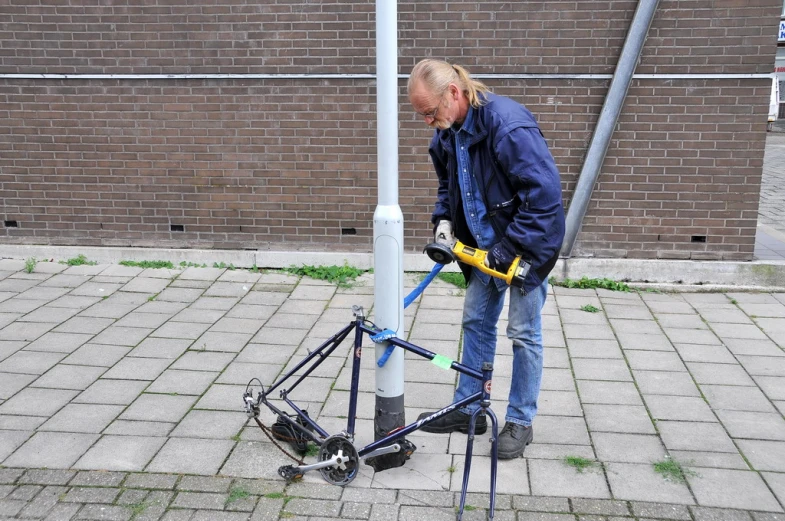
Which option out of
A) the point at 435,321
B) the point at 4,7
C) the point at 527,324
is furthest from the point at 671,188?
the point at 4,7

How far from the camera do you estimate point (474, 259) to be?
354 centimetres

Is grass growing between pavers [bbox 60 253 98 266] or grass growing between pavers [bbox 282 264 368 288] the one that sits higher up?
grass growing between pavers [bbox 60 253 98 266]

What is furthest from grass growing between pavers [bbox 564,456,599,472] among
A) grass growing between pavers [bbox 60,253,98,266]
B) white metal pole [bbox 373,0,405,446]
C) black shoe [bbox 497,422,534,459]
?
grass growing between pavers [bbox 60,253,98,266]

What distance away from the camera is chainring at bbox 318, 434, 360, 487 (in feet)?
11.6

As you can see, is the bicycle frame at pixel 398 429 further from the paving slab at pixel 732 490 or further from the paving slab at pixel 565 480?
the paving slab at pixel 732 490

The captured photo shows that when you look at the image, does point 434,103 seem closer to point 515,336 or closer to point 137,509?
point 515,336

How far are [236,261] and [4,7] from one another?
2971 mm

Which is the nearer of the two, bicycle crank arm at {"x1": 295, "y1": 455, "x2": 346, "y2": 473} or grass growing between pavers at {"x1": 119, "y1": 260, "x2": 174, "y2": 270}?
bicycle crank arm at {"x1": 295, "y1": 455, "x2": 346, "y2": 473}

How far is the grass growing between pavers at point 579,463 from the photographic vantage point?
376 centimetres

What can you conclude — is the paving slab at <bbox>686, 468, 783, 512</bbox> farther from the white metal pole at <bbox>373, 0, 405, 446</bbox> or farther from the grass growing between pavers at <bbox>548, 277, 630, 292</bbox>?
the grass growing between pavers at <bbox>548, 277, 630, 292</bbox>

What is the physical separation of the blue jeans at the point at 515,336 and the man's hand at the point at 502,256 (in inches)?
9.0

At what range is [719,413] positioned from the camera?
432 centimetres

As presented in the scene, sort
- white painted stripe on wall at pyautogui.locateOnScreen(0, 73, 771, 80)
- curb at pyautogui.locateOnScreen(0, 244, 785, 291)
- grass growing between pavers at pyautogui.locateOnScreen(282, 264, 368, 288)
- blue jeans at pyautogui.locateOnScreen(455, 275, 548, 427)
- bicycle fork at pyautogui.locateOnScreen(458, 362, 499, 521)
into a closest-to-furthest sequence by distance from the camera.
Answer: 1. bicycle fork at pyautogui.locateOnScreen(458, 362, 499, 521)
2. blue jeans at pyautogui.locateOnScreen(455, 275, 548, 427)
3. white painted stripe on wall at pyautogui.locateOnScreen(0, 73, 771, 80)
4. curb at pyautogui.locateOnScreen(0, 244, 785, 291)
5. grass growing between pavers at pyautogui.locateOnScreen(282, 264, 368, 288)

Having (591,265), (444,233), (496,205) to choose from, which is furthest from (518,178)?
(591,265)
